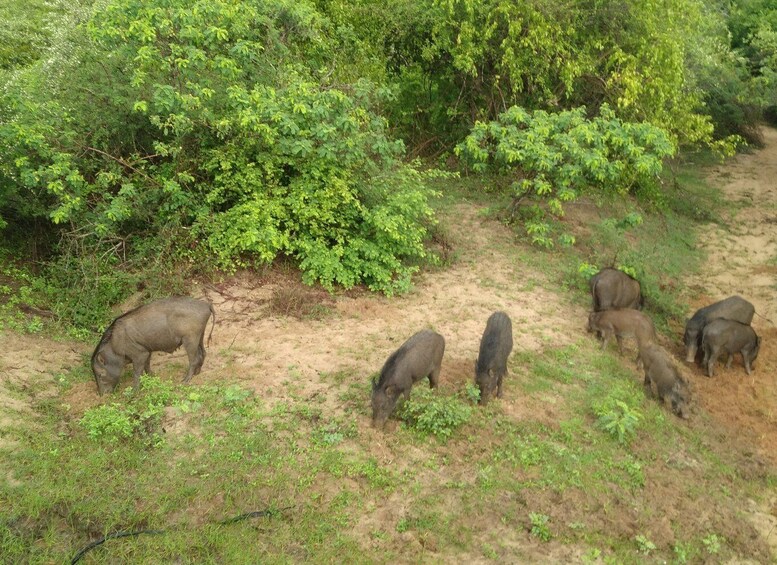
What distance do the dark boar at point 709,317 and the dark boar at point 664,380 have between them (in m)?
1.57

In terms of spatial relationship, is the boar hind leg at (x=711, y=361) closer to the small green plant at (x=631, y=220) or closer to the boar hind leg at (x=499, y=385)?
the small green plant at (x=631, y=220)

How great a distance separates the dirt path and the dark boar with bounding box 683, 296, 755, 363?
1.23 ft

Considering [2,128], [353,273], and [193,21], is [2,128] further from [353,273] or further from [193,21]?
[353,273]

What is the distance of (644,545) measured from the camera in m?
5.96

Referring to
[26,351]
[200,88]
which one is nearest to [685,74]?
[200,88]

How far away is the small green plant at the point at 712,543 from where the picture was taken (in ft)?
19.8

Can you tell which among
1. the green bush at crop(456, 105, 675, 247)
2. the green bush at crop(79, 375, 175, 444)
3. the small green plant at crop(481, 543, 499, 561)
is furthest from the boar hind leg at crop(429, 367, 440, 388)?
the green bush at crop(456, 105, 675, 247)

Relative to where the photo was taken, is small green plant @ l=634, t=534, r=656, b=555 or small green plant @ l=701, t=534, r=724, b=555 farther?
small green plant @ l=701, t=534, r=724, b=555

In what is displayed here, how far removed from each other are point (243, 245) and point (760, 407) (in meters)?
7.40

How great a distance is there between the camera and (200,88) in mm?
9914

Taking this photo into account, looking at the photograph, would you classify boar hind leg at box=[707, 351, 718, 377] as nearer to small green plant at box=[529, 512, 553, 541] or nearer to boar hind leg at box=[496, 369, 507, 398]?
boar hind leg at box=[496, 369, 507, 398]

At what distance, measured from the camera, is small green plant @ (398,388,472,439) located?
7.16 m

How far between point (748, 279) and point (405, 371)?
9408mm

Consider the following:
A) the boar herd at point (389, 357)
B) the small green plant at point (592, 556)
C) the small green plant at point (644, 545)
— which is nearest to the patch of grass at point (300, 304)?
the boar herd at point (389, 357)
